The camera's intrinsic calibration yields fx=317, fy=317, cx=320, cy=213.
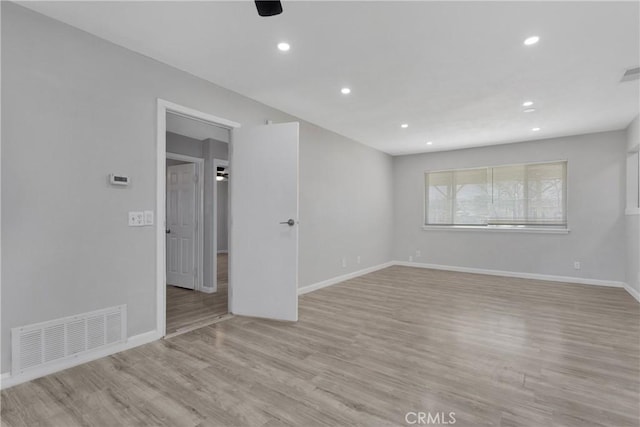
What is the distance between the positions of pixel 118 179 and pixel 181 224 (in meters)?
2.52

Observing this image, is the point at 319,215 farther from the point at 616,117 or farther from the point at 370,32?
the point at 616,117

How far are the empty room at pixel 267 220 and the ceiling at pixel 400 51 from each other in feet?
0.07

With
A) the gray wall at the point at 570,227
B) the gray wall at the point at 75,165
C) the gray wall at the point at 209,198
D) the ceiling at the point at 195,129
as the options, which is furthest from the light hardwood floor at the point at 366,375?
the ceiling at the point at 195,129

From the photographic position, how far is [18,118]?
83.3 inches

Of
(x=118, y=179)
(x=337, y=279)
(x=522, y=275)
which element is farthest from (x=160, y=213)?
(x=522, y=275)

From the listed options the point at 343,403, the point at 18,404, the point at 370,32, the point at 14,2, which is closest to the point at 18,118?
the point at 14,2

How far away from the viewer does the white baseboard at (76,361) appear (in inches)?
81.4

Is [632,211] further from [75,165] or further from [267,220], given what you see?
[75,165]

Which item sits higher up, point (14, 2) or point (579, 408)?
point (14, 2)

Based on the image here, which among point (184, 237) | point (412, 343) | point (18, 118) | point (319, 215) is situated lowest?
point (412, 343)

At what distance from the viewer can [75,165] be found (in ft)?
7.80

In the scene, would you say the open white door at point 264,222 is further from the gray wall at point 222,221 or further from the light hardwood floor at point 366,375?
the gray wall at point 222,221

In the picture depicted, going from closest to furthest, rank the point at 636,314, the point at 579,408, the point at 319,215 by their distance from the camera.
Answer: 1. the point at 579,408
2. the point at 636,314
3. the point at 319,215

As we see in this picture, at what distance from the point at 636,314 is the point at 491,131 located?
3030 millimetres
